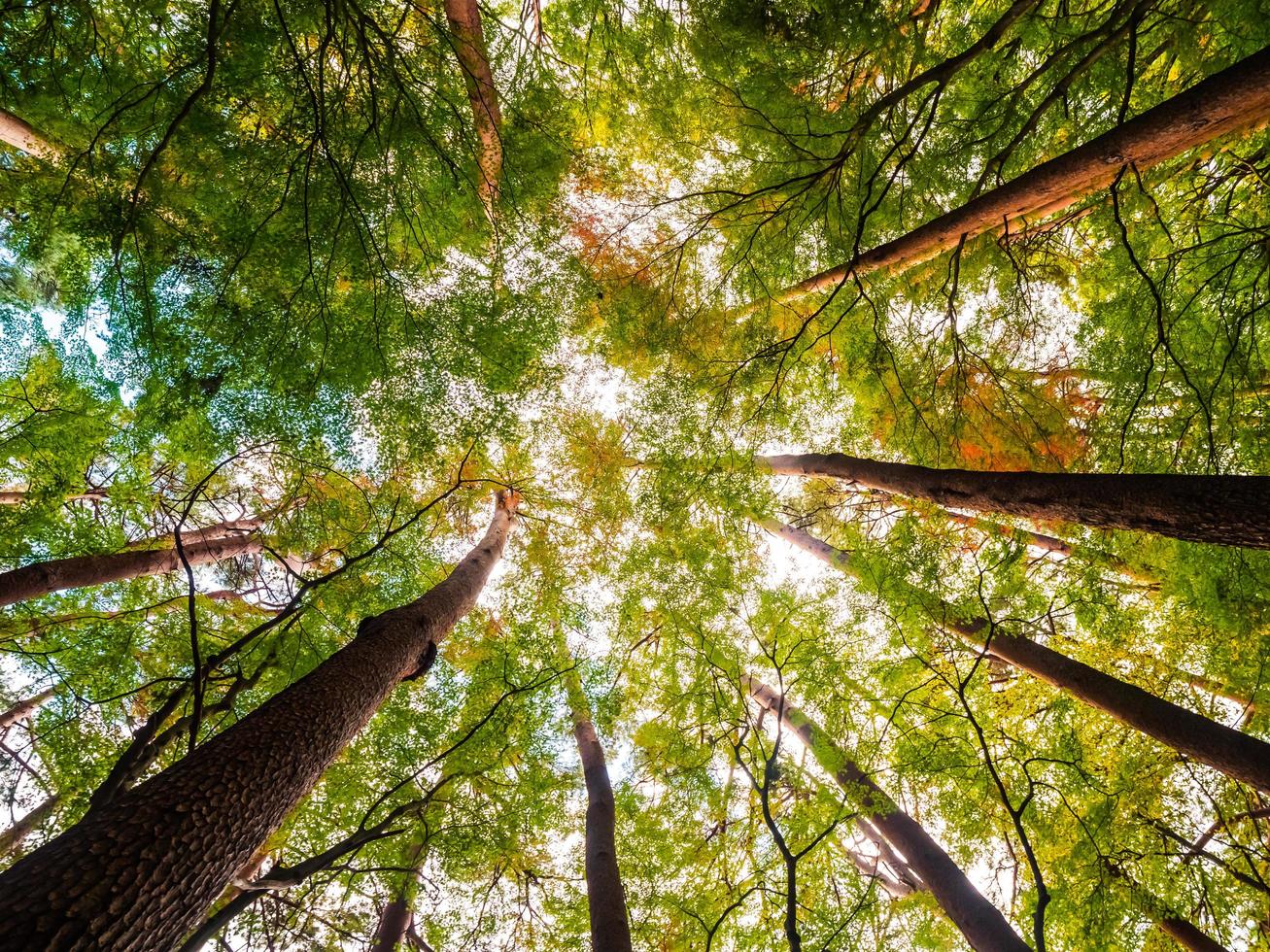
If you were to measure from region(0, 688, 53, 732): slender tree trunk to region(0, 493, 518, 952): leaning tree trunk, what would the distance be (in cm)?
695

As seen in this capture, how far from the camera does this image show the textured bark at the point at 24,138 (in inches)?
163

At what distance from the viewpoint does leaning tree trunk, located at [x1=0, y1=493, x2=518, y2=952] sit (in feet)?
4.38

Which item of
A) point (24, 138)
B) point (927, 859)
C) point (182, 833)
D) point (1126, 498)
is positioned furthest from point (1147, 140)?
point (24, 138)

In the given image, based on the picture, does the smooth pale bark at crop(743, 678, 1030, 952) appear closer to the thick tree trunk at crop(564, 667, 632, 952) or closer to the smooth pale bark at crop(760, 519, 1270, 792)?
the smooth pale bark at crop(760, 519, 1270, 792)

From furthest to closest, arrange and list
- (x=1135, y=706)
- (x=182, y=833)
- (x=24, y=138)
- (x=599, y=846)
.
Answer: (x=599, y=846) < (x=24, y=138) < (x=1135, y=706) < (x=182, y=833)

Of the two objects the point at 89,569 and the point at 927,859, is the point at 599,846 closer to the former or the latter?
the point at 927,859

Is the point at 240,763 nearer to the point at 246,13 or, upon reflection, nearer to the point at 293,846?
Answer: the point at 293,846

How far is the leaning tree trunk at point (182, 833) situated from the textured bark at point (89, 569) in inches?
106

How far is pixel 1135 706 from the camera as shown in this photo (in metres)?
4.16

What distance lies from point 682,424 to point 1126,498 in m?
4.31

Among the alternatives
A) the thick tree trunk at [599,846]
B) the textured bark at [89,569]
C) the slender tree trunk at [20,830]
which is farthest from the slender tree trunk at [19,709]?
the thick tree trunk at [599,846]

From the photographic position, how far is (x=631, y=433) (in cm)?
732

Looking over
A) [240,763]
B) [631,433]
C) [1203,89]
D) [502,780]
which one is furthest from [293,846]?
[1203,89]

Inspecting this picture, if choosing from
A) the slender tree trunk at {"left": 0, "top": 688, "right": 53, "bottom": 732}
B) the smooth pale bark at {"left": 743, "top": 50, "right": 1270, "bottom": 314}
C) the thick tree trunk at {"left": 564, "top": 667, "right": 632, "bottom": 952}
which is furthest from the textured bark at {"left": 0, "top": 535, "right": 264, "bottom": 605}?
the smooth pale bark at {"left": 743, "top": 50, "right": 1270, "bottom": 314}
